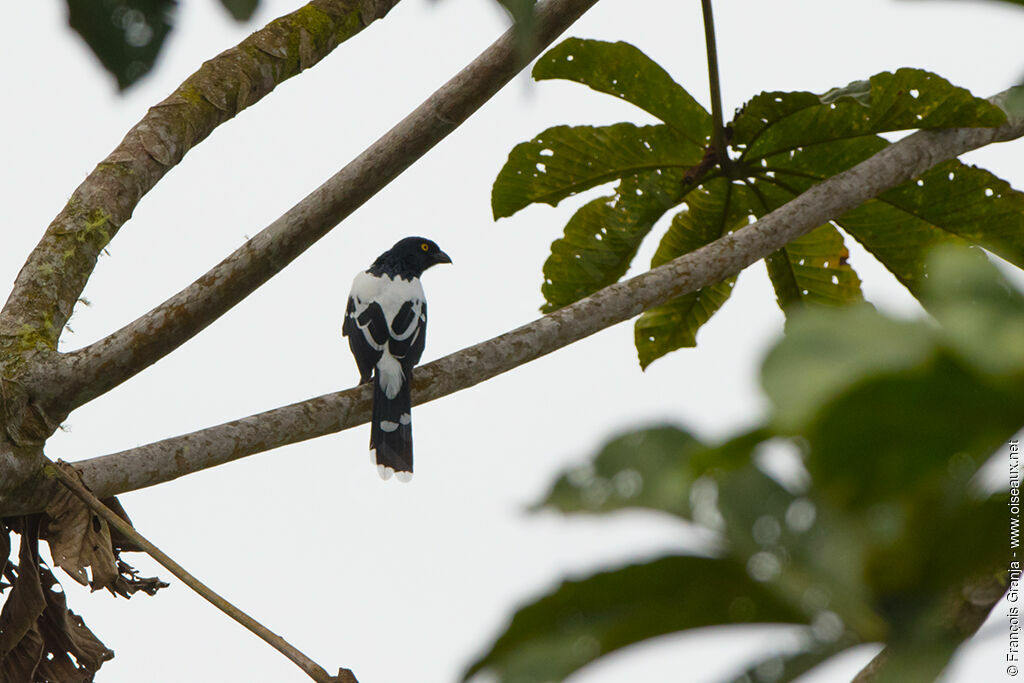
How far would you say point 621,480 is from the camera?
1.56 m

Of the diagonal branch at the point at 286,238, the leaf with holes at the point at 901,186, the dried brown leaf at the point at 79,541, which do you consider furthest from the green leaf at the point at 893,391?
the leaf with holes at the point at 901,186

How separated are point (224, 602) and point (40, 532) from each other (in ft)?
3.42

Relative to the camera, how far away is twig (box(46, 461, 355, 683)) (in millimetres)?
2814

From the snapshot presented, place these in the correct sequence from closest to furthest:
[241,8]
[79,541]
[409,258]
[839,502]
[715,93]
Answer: [839,502] → [241,8] → [79,541] → [715,93] → [409,258]

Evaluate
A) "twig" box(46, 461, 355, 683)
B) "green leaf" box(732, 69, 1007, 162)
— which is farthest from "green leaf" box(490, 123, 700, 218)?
"twig" box(46, 461, 355, 683)

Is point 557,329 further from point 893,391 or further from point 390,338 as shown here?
point 893,391

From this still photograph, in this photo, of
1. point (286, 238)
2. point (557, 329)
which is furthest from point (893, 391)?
point (557, 329)

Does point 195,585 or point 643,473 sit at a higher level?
point 195,585

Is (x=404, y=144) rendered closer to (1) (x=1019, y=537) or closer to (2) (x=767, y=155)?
(2) (x=767, y=155)

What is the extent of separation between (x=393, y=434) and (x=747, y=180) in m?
2.14

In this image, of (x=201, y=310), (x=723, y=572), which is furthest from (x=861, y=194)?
(x=723, y=572)

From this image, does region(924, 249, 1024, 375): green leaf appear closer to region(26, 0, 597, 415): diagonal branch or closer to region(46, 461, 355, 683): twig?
region(46, 461, 355, 683): twig

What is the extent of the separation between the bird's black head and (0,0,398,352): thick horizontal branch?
1.94 m

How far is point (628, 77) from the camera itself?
16.7 ft
